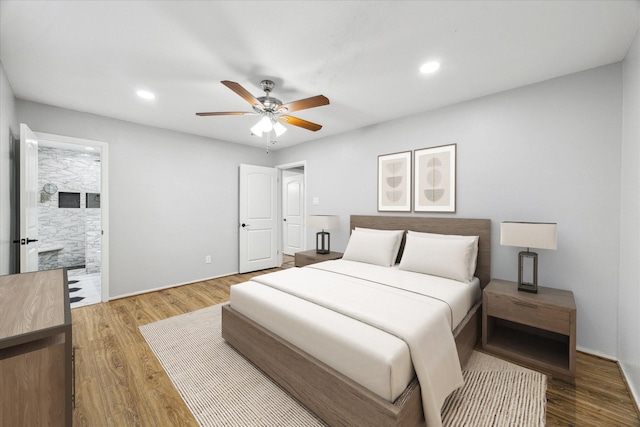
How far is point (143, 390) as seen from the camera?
71.9 inches

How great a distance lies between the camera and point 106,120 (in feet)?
11.3

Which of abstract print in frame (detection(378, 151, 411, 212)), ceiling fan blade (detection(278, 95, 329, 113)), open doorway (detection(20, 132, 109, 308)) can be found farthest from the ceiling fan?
open doorway (detection(20, 132, 109, 308))

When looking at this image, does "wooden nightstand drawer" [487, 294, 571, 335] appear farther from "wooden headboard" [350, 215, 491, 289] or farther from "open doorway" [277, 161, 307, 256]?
"open doorway" [277, 161, 307, 256]

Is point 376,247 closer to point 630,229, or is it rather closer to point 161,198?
point 630,229

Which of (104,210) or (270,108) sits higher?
(270,108)

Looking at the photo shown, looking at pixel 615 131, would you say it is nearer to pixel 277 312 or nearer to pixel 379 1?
pixel 379 1

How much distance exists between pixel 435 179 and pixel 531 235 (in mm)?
1203

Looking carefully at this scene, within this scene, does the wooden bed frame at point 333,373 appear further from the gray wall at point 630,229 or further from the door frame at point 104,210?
the door frame at point 104,210

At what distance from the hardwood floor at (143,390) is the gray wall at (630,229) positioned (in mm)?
177

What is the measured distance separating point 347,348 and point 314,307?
1.50 feet

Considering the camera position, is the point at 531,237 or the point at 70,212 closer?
the point at 531,237

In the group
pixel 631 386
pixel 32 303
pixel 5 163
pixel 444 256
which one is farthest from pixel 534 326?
pixel 5 163

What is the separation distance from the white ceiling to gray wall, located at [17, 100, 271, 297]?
53cm

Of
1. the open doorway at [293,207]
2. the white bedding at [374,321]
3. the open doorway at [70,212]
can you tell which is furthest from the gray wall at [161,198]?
the white bedding at [374,321]
